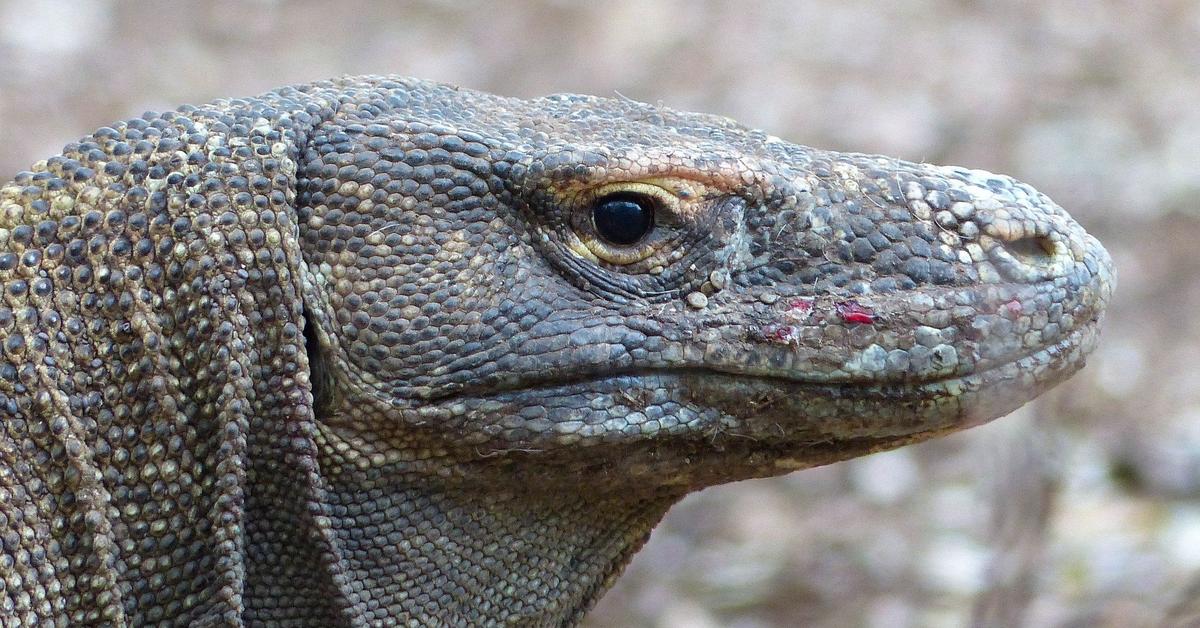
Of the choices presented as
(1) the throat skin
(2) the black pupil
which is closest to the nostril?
(2) the black pupil

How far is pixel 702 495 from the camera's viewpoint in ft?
32.8

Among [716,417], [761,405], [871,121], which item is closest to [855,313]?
[761,405]

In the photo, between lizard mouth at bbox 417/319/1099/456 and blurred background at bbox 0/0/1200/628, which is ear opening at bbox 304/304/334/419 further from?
blurred background at bbox 0/0/1200/628

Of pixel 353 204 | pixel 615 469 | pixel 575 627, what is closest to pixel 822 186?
pixel 615 469

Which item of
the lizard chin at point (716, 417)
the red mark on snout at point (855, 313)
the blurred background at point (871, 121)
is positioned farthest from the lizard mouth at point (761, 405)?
the blurred background at point (871, 121)

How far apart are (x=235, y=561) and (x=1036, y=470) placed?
2680 mm

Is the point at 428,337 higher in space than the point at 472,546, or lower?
higher

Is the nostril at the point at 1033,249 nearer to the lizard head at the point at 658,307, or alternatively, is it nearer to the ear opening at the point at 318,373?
the lizard head at the point at 658,307

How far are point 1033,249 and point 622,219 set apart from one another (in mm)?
1123

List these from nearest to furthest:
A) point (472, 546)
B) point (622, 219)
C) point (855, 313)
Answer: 1. point (855, 313)
2. point (622, 219)
3. point (472, 546)

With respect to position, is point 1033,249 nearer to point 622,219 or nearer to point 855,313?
point 855,313

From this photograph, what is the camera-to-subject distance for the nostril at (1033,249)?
13.4 feet

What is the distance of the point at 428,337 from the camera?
4039mm

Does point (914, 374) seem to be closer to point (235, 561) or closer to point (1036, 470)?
point (1036, 470)
